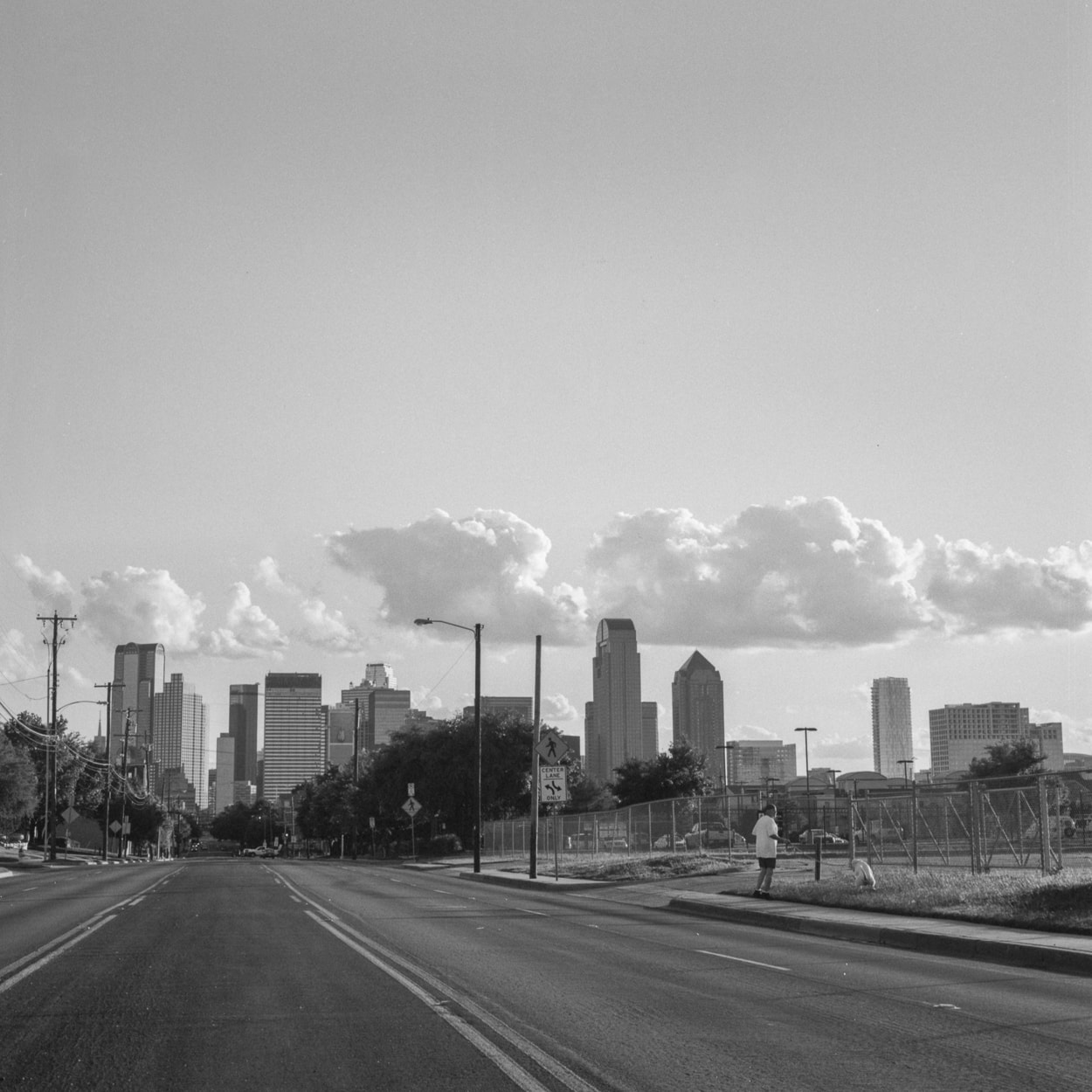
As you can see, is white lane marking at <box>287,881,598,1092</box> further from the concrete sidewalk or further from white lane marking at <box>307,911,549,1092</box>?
the concrete sidewalk

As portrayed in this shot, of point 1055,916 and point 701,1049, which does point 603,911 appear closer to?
point 1055,916

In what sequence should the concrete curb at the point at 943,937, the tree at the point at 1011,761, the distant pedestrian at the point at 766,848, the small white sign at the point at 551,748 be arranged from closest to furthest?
1. the concrete curb at the point at 943,937
2. the distant pedestrian at the point at 766,848
3. the small white sign at the point at 551,748
4. the tree at the point at 1011,761

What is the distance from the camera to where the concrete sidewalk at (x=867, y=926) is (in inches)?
599

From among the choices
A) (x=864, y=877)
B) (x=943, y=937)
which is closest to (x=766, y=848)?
(x=864, y=877)

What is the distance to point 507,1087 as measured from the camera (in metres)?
7.92

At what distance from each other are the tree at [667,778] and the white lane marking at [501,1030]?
275 ft

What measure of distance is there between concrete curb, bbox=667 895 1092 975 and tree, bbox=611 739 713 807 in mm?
75778

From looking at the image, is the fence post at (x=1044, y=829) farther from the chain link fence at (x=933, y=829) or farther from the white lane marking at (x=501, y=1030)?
the white lane marking at (x=501, y=1030)

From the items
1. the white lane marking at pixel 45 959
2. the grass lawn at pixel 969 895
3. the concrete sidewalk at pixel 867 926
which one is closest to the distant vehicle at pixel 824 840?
the concrete sidewalk at pixel 867 926

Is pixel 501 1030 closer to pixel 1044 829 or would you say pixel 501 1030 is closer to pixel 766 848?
pixel 766 848

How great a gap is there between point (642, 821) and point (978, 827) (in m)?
22.3

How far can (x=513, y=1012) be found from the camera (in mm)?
10906

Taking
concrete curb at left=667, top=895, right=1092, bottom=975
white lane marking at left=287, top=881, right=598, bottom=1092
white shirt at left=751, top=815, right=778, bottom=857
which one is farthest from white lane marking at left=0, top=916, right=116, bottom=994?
white shirt at left=751, top=815, right=778, bottom=857

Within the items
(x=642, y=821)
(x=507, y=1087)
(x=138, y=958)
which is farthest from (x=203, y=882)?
(x=507, y=1087)
